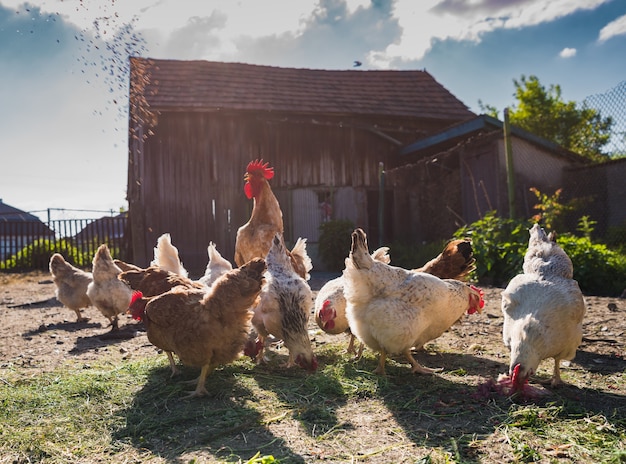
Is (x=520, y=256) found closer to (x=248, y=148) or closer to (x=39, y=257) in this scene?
(x=248, y=148)

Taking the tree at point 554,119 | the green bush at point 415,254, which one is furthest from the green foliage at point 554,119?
the green bush at point 415,254

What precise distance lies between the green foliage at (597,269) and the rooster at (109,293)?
675cm

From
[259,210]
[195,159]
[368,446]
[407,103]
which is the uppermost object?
[407,103]

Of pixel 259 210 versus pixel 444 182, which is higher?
pixel 444 182

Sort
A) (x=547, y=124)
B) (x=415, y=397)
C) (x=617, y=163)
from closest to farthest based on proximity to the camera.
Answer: (x=415, y=397)
(x=617, y=163)
(x=547, y=124)

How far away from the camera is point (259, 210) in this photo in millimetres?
5496

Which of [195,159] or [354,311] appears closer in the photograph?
[354,311]

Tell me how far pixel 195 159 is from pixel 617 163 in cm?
1145

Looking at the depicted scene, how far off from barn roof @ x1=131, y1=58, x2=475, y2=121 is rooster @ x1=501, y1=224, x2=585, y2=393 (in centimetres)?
1163

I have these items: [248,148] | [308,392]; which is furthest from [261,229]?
[248,148]

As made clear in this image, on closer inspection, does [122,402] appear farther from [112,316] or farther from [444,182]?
[444,182]

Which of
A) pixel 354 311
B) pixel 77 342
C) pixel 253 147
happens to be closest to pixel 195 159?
pixel 253 147

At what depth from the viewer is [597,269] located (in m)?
6.96

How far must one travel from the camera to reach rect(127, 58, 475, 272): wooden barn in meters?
13.7
